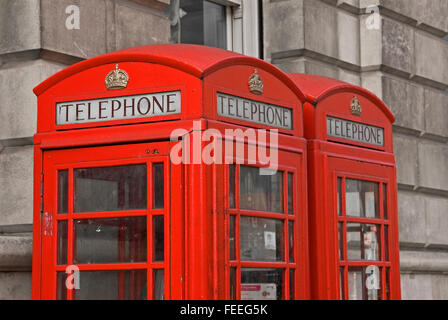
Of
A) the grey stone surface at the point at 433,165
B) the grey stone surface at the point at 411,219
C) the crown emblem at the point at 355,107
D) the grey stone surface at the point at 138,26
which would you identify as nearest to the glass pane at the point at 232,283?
the crown emblem at the point at 355,107

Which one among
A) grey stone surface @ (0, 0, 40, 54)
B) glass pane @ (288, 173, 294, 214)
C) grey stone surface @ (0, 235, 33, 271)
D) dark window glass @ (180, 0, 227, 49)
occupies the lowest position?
grey stone surface @ (0, 235, 33, 271)

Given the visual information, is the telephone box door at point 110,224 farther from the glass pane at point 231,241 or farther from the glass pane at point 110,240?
the glass pane at point 231,241

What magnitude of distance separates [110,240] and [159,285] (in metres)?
0.36

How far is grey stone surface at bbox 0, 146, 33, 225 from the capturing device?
19.7ft

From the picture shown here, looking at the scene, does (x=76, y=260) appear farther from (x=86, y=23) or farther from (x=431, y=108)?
(x=431, y=108)

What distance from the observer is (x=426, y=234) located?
1004cm

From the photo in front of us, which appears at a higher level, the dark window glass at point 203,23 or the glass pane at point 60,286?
the dark window glass at point 203,23

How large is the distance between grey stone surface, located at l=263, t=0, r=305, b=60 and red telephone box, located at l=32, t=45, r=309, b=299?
3548 mm

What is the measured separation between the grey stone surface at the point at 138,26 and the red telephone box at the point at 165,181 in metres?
1.71

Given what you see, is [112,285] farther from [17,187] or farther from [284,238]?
[17,187]

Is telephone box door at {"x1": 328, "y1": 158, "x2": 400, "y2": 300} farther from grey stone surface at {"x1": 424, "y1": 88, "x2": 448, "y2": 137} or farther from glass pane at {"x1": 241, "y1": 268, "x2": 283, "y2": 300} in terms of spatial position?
grey stone surface at {"x1": 424, "y1": 88, "x2": 448, "y2": 137}

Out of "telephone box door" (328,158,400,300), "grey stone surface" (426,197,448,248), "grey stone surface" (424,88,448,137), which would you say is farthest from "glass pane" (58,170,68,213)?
"grey stone surface" (424,88,448,137)

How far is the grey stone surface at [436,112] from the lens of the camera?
1030cm
